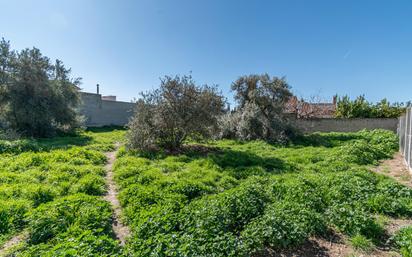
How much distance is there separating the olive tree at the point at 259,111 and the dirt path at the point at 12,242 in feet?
32.4

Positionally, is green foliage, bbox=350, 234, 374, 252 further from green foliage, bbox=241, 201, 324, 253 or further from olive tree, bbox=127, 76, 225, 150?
olive tree, bbox=127, 76, 225, 150

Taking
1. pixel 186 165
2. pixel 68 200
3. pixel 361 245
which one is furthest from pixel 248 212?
pixel 186 165

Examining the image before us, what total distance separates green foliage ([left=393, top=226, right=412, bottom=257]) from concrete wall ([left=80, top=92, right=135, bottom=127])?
1985 centimetres

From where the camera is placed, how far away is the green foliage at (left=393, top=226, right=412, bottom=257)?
9.32 ft

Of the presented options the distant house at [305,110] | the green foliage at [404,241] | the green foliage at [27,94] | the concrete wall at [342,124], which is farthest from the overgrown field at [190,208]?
the distant house at [305,110]

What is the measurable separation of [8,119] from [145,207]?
12719 mm

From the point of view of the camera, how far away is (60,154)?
7.44m

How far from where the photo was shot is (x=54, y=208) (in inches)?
145

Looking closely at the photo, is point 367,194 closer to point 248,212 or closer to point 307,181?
point 307,181

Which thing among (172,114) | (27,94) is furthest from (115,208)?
(27,94)

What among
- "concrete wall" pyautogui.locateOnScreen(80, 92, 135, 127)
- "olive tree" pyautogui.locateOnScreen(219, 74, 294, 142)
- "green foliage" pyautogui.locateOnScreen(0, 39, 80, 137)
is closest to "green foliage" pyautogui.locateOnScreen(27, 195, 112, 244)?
"olive tree" pyautogui.locateOnScreen(219, 74, 294, 142)

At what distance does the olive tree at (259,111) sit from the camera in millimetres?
12734

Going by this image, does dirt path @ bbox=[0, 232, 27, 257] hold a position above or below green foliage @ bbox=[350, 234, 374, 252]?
below

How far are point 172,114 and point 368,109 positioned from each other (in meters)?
16.6
